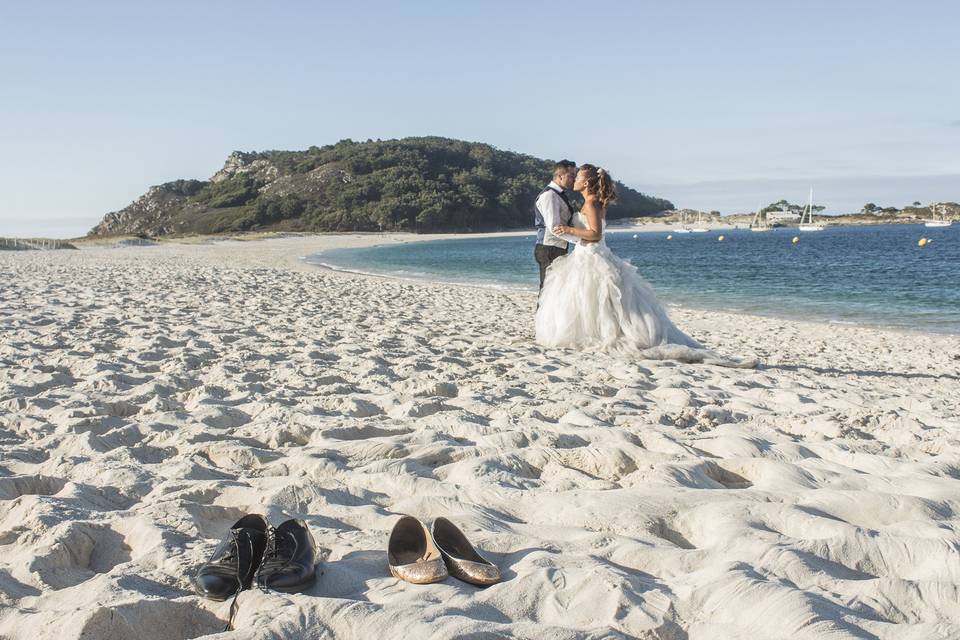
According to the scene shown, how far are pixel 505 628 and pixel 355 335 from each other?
6.09 metres

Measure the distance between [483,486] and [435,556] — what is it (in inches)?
32.2

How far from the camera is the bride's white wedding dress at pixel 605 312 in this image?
7.13m

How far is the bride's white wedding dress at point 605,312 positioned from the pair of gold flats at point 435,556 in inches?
188

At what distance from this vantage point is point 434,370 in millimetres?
5969

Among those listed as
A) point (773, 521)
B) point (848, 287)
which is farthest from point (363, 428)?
point (848, 287)

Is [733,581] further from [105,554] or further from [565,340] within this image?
[565,340]

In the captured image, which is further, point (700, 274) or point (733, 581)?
point (700, 274)

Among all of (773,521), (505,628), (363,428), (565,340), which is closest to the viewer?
(505,628)

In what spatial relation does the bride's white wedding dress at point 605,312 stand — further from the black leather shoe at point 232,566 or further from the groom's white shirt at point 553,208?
the black leather shoe at point 232,566

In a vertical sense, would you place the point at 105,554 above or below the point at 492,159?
below

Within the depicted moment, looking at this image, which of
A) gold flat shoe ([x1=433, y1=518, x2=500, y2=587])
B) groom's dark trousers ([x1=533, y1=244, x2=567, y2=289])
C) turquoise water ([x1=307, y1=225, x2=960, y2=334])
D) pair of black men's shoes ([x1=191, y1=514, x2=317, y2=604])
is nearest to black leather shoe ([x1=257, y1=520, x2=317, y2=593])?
pair of black men's shoes ([x1=191, y1=514, x2=317, y2=604])

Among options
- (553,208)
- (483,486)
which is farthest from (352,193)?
(483,486)

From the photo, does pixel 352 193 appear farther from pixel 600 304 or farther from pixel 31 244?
pixel 600 304

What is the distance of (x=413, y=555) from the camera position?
2479 mm
